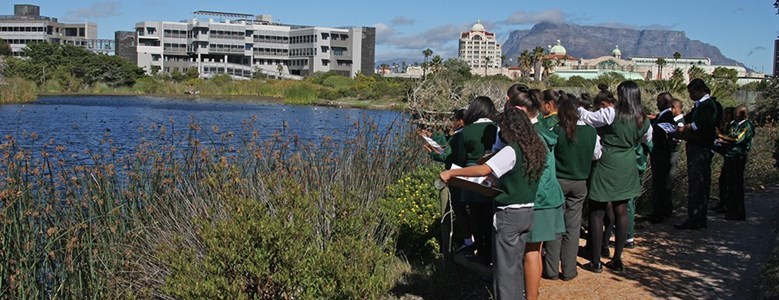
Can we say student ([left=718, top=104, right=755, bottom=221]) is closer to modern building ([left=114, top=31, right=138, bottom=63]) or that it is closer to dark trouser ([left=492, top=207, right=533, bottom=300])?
dark trouser ([left=492, top=207, right=533, bottom=300])

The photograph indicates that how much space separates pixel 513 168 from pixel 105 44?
392 ft

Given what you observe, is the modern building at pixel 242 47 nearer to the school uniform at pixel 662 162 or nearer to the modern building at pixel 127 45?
the modern building at pixel 127 45

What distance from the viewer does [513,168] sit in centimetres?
521

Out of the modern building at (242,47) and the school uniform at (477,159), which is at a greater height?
the modern building at (242,47)

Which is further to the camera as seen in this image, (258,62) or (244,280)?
(258,62)

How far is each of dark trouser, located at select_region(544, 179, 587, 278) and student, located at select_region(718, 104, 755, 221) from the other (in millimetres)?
3355

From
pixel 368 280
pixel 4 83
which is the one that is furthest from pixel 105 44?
pixel 368 280

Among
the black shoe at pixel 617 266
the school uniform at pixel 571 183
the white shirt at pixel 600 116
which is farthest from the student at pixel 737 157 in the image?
the school uniform at pixel 571 183

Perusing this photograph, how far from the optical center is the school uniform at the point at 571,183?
634 centimetres

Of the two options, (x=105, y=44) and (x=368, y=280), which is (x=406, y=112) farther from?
(x=105, y=44)

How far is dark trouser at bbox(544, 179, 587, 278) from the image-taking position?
6.52m

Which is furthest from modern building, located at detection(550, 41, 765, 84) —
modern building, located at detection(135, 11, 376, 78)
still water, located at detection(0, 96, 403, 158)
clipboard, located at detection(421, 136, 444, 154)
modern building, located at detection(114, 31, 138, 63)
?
clipboard, located at detection(421, 136, 444, 154)

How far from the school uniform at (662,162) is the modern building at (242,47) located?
96.8 metres

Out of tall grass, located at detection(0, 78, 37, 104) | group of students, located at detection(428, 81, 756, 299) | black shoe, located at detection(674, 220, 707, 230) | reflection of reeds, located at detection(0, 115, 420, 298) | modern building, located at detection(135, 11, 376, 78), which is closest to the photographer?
group of students, located at detection(428, 81, 756, 299)
